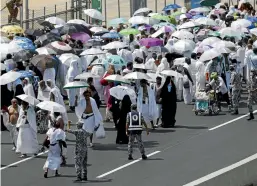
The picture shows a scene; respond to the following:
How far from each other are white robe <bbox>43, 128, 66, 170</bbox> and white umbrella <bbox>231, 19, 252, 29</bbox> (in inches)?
664

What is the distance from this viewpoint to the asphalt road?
23.4 m

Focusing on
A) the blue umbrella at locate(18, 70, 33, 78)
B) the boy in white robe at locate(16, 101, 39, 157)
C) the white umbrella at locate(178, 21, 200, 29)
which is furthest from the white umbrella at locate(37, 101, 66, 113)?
the white umbrella at locate(178, 21, 200, 29)

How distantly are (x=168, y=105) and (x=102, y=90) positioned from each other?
389 cm

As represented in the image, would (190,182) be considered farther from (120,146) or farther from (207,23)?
(207,23)

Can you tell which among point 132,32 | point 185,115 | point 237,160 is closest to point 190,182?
point 237,160

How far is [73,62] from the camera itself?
106ft

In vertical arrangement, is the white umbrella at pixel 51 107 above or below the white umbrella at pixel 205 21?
below

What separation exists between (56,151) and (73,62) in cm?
877

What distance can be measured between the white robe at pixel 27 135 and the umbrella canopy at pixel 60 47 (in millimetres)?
8019

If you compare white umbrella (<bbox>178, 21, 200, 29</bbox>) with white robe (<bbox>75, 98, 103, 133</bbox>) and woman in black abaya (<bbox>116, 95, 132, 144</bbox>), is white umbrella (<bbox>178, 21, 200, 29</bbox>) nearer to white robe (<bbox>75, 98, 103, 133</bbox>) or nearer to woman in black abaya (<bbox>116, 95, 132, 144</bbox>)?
woman in black abaya (<bbox>116, 95, 132, 144</bbox>)

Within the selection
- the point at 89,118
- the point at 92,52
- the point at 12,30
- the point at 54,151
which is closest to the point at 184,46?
the point at 92,52

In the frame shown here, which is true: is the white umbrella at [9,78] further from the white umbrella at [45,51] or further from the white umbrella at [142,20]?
the white umbrella at [142,20]

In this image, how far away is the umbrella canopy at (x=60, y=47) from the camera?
33.8 m

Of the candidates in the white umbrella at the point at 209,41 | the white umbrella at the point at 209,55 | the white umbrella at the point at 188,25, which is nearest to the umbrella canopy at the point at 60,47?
the white umbrella at the point at 209,41
